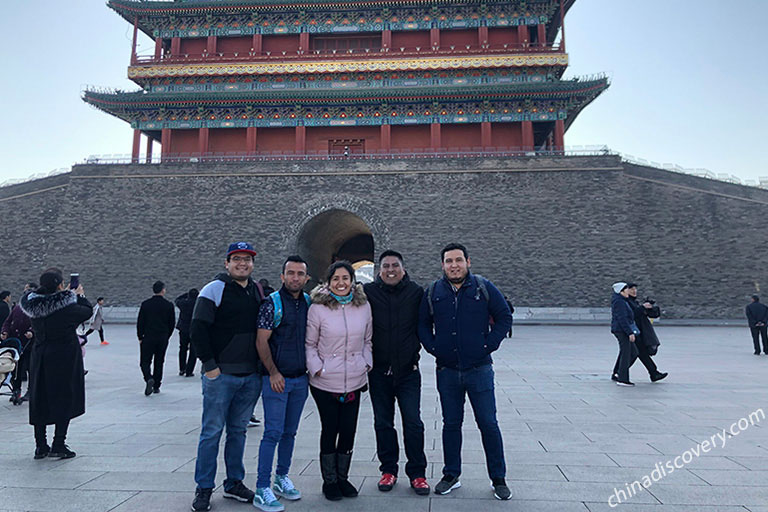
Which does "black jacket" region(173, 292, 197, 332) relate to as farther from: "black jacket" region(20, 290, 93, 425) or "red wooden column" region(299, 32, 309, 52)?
"red wooden column" region(299, 32, 309, 52)

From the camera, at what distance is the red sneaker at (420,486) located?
310 cm

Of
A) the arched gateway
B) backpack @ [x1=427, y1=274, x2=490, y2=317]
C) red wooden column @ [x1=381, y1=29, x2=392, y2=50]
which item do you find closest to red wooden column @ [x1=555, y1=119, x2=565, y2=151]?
red wooden column @ [x1=381, y1=29, x2=392, y2=50]

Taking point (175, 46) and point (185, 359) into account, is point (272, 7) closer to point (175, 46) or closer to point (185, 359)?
point (175, 46)

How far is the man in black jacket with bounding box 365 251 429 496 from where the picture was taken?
128 inches

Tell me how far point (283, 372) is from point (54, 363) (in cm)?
231

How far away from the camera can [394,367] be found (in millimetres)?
3264

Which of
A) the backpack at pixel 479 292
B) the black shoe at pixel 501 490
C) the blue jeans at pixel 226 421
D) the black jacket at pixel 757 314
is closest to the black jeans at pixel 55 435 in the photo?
the blue jeans at pixel 226 421

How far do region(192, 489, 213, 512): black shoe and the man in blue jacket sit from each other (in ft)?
4.78

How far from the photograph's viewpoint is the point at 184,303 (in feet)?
23.7

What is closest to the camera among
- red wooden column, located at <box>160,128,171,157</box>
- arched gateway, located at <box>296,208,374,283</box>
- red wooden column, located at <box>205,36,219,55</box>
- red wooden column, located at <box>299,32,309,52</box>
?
arched gateway, located at <box>296,208,374,283</box>

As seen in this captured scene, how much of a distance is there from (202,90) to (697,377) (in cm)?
2415

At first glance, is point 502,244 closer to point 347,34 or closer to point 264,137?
point 264,137

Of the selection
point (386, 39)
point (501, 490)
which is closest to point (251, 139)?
point (386, 39)

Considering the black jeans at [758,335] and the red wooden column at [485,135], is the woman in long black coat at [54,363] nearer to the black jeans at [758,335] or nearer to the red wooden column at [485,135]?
the black jeans at [758,335]
